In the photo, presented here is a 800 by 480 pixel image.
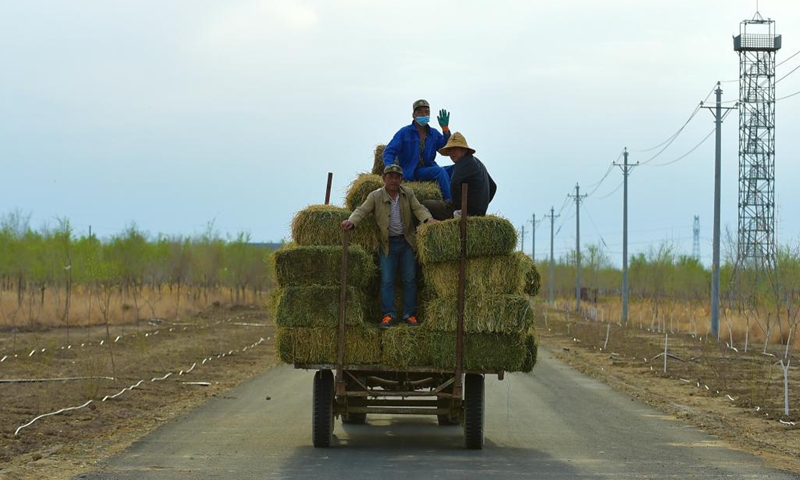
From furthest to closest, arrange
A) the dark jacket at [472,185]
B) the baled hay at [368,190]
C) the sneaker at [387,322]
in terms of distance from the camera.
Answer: the baled hay at [368,190], the dark jacket at [472,185], the sneaker at [387,322]

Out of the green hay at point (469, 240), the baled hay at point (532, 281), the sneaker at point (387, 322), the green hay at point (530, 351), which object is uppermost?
the green hay at point (469, 240)

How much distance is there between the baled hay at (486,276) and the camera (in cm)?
1160

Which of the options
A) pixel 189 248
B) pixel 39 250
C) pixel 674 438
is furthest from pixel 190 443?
pixel 189 248

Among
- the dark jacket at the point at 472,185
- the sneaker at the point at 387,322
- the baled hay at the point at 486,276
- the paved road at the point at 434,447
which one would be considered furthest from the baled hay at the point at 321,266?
the paved road at the point at 434,447

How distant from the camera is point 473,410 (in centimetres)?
1202

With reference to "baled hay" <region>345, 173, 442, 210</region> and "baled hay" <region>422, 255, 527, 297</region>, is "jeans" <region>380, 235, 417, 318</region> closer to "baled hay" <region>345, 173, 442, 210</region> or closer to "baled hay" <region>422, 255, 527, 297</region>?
"baled hay" <region>422, 255, 527, 297</region>

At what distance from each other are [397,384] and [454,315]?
1.14 meters

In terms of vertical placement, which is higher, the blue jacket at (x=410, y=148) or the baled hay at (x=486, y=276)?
the blue jacket at (x=410, y=148)

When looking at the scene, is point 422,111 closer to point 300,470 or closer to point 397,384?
point 397,384

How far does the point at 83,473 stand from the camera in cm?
1007

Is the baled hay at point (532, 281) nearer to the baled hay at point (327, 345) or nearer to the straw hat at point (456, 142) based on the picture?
the straw hat at point (456, 142)

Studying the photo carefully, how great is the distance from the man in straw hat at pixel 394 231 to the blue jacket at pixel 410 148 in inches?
59.2

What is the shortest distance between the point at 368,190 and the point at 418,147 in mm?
1263

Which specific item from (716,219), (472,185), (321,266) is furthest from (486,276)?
(716,219)
